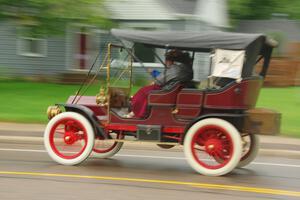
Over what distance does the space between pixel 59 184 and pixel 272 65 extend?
16.3 m

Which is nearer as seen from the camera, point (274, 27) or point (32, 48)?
point (32, 48)

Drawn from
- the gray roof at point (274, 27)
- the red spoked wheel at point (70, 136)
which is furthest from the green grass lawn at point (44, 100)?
the gray roof at point (274, 27)

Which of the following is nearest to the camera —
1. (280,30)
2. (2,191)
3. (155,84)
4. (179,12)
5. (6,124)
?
(2,191)

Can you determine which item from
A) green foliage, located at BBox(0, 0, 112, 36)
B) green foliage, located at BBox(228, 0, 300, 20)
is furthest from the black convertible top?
green foliage, located at BBox(228, 0, 300, 20)

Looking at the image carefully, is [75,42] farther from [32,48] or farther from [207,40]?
[207,40]

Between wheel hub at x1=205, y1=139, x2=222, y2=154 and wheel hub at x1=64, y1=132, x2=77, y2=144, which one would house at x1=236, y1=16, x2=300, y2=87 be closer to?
wheel hub at x1=205, y1=139, x2=222, y2=154

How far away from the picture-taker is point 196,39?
762 cm

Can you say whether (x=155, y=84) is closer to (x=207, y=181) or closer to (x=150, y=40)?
(x=150, y=40)

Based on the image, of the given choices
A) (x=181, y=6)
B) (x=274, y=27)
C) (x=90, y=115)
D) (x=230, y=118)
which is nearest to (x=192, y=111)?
(x=230, y=118)

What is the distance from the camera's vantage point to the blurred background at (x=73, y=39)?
17.5 m

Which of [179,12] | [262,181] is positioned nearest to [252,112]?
[262,181]

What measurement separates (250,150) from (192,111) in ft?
4.08

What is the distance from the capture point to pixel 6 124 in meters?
12.7

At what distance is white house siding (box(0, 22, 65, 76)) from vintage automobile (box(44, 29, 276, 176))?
1489 centimetres
